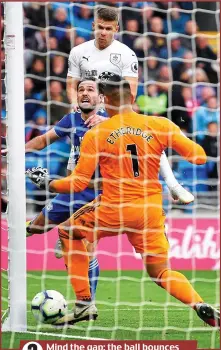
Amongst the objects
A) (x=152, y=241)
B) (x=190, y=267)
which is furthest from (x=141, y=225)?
(x=190, y=267)

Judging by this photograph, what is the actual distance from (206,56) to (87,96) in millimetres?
5275

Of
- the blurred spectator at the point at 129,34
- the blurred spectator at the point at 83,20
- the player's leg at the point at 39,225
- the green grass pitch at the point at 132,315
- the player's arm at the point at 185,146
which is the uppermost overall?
the blurred spectator at the point at 83,20

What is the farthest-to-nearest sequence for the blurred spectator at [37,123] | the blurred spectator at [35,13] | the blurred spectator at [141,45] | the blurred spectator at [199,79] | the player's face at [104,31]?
the blurred spectator at [35,13] < the blurred spectator at [141,45] < the blurred spectator at [199,79] < the blurred spectator at [37,123] < the player's face at [104,31]

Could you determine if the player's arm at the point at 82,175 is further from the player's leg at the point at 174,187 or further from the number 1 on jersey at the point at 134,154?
the player's leg at the point at 174,187

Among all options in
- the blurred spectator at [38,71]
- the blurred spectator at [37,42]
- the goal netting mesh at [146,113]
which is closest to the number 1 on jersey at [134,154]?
the goal netting mesh at [146,113]

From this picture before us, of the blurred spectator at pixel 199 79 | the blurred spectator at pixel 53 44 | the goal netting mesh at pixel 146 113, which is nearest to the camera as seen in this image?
the goal netting mesh at pixel 146 113

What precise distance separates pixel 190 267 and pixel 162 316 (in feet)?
12.5

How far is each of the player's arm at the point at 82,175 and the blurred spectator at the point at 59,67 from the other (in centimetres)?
486

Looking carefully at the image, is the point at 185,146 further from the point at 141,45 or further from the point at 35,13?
the point at 35,13

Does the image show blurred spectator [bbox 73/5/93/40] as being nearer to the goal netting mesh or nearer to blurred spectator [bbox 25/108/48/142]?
the goal netting mesh

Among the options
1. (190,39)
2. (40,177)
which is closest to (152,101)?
(190,39)

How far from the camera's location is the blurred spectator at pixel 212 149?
11.7 m

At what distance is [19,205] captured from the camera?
22.7 ft

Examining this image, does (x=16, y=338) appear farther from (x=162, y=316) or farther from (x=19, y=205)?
Result: (x=162, y=316)
